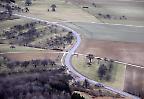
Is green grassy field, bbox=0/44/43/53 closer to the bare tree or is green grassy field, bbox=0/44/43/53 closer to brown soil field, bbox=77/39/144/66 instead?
brown soil field, bbox=77/39/144/66

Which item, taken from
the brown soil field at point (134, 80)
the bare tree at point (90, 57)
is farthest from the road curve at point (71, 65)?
the bare tree at point (90, 57)

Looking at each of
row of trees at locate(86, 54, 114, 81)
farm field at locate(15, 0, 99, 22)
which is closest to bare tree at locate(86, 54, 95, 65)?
row of trees at locate(86, 54, 114, 81)

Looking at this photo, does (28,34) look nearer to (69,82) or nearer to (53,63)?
(53,63)

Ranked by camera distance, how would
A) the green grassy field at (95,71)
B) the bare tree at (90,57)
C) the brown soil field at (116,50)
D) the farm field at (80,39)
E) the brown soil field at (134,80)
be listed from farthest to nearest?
the brown soil field at (116,50) < the bare tree at (90,57) < the farm field at (80,39) < the green grassy field at (95,71) < the brown soil field at (134,80)

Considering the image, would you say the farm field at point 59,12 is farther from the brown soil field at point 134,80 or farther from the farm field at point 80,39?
the brown soil field at point 134,80

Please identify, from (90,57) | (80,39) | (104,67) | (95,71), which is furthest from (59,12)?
(95,71)

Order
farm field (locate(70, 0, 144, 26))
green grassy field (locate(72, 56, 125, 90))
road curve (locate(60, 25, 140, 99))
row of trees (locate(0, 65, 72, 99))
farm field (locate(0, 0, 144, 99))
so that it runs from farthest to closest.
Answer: farm field (locate(70, 0, 144, 26))
farm field (locate(0, 0, 144, 99))
green grassy field (locate(72, 56, 125, 90))
road curve (locate(60, 25, 140, 99))
row of trees (locate(0, 65, 72, 99))

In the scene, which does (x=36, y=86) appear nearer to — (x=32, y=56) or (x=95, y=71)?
(x=95, y=71)
